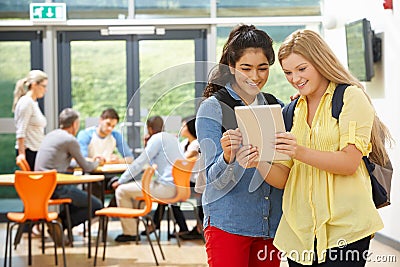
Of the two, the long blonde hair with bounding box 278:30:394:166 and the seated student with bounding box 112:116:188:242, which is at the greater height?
the long blonde hair with bounding box 278:30:394:166

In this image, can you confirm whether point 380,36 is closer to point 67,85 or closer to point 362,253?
point 67,85

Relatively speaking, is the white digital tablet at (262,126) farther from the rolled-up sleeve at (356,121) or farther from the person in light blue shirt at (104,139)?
the person in light blue shirt at (104,139)

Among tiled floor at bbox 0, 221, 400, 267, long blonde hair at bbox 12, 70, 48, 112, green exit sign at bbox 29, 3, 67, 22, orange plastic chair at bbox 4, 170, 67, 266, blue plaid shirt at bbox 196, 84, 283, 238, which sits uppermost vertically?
green exit sign at bbox 29, 3, 67, 22

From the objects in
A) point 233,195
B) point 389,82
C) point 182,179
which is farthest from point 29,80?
point 233,195

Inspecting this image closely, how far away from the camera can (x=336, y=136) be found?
2.32 m

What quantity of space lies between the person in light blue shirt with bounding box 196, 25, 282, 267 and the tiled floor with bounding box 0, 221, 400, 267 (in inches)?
149

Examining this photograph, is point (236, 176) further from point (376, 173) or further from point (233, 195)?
point (376, 173)

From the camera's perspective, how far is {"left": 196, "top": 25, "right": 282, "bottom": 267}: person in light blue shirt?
2436 millimetres

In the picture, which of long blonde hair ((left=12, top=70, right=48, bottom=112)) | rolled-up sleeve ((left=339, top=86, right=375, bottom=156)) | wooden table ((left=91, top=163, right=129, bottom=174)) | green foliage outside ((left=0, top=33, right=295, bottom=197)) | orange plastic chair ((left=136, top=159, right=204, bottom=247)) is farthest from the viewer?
green foliage outside ((left=0, top=33, right=295, bottom=197))

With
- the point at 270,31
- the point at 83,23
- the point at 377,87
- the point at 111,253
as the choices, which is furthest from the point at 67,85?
the point at 377,87

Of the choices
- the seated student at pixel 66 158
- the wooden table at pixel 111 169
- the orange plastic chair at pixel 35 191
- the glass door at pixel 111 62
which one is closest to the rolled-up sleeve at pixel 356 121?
the orange plastic chair at pixel 35 191

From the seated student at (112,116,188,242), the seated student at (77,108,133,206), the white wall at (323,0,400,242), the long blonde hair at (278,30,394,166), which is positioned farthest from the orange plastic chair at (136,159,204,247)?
the seated student at (77,108,133,206)

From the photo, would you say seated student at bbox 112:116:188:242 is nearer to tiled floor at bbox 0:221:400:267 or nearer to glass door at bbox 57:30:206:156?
tiled floor at bbox 0:221:400:267

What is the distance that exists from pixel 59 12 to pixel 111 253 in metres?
3.69
